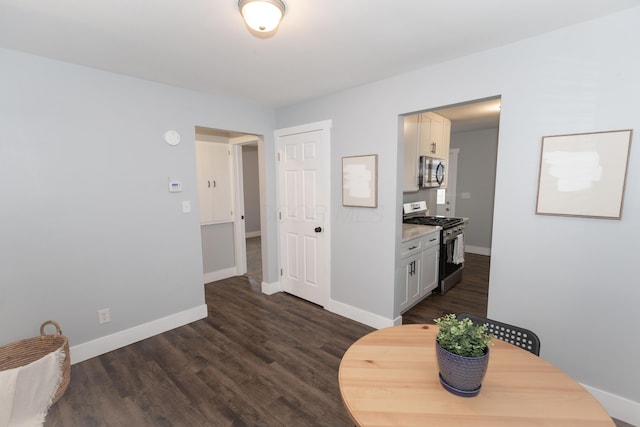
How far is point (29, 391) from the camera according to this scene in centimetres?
162

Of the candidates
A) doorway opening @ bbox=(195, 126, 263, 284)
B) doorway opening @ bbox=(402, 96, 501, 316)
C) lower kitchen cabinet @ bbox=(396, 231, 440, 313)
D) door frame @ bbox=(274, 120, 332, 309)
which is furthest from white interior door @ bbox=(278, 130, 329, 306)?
doorway opening @ bbox=(402, 96, 501, 316)

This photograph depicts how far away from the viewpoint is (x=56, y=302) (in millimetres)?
2287

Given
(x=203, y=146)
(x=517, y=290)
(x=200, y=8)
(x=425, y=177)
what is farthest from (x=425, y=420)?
(x=203, y=146)

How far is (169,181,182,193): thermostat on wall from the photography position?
2832 millimetres

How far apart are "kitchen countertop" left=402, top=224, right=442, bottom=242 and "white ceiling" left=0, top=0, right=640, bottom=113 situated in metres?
1.62

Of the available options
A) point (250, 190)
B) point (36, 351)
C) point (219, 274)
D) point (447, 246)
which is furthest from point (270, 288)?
point (250, 190)

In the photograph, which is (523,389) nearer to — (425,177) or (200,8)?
(200,8)

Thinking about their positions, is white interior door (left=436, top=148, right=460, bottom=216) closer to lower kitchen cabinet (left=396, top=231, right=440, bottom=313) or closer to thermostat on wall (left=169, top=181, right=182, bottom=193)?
lower kitchen cabinet (left=396, top=231, right=440, bottom=313)

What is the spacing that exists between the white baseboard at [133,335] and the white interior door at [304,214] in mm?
1188

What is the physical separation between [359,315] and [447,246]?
156 cm

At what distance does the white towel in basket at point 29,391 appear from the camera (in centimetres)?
148

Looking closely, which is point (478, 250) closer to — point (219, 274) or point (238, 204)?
point (238, 204)

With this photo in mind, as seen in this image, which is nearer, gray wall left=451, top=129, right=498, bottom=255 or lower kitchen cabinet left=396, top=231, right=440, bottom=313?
lower kitchen cabinet left=396, top=231, right=440, bottom=313

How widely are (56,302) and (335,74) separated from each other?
2985mm
